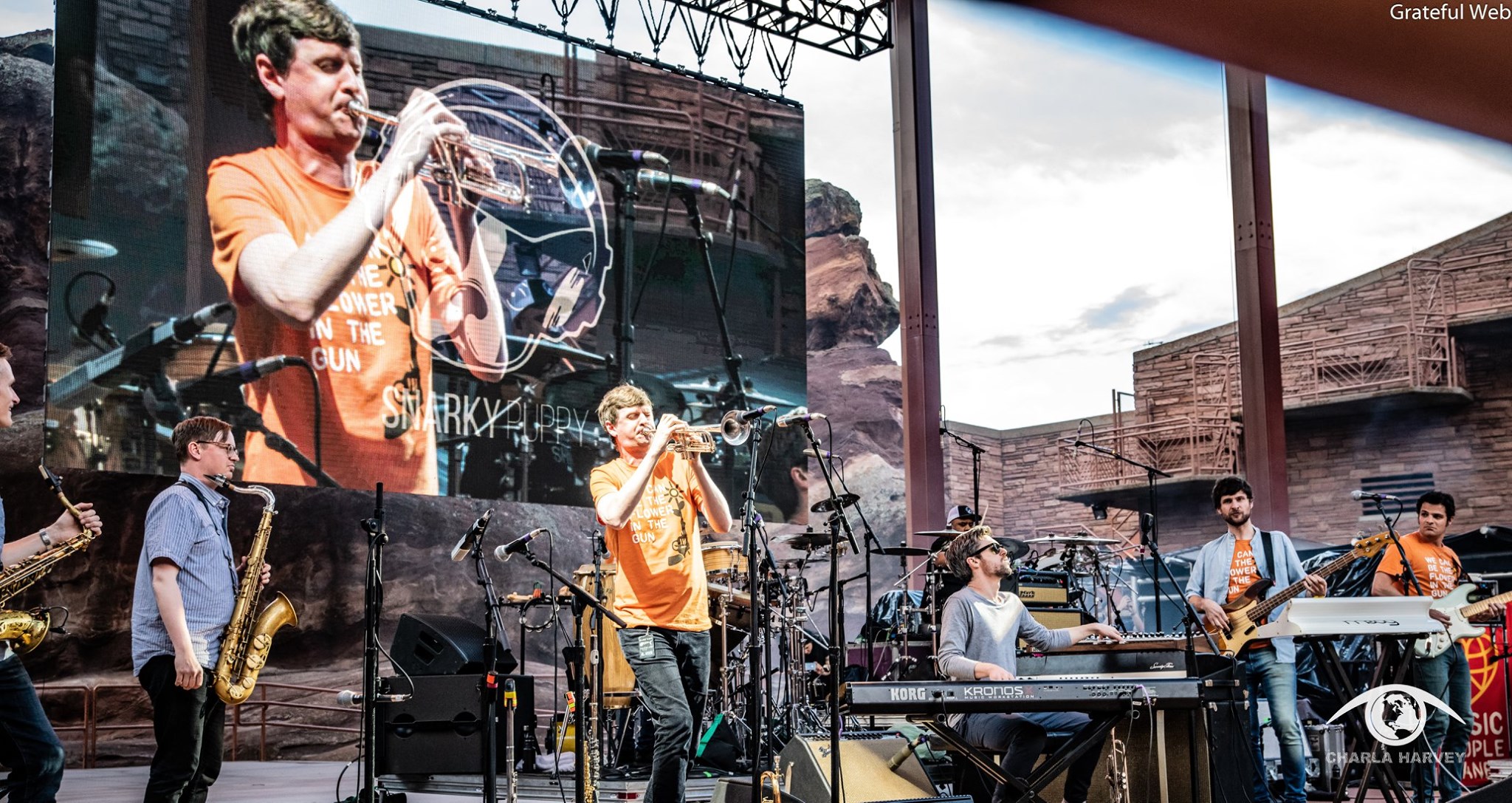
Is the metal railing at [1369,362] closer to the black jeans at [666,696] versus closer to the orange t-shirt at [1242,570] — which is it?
the orange t-shirt at [1242,570]

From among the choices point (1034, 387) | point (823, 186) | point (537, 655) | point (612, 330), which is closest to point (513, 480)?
point (612, 330)

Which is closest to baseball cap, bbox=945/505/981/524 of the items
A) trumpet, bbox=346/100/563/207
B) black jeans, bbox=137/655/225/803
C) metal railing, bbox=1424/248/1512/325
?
trumpet, bbox=346/100/563/207

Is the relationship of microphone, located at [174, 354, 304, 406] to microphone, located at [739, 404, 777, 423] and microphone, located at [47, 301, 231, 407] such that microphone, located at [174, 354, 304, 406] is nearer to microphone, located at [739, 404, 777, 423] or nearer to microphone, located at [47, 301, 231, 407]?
microphone, located at [47, 301, 231, 407]

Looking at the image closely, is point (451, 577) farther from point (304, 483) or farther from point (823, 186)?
point (823, 186)

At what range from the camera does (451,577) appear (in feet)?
42.4

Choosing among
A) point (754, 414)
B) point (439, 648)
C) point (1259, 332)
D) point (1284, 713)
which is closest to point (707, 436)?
point (754, 414)

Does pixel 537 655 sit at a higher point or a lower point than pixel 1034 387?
lower

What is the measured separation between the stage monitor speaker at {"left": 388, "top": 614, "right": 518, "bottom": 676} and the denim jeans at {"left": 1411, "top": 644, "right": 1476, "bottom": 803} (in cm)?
479

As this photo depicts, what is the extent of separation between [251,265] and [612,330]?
9.17 ft

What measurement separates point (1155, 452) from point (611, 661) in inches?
504

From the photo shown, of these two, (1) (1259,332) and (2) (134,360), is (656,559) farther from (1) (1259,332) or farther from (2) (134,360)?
(1) (1259,332)

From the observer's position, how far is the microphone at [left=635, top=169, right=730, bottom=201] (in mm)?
10562

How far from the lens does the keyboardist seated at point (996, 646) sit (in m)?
5.36

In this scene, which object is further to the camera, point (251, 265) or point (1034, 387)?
point (1034, 387)
